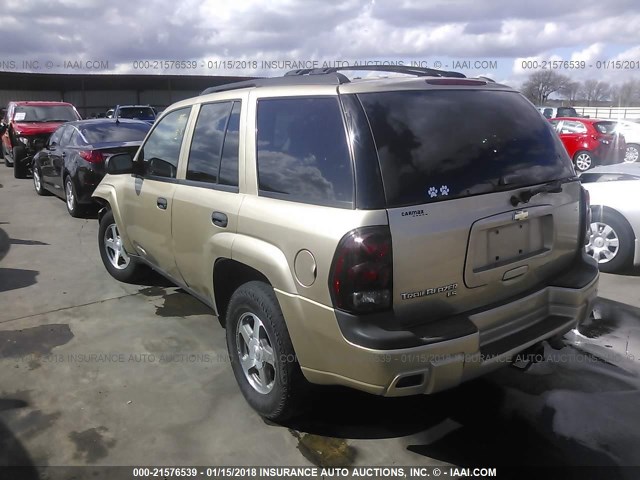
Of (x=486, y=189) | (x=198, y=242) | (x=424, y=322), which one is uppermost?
(x=486, y=189)

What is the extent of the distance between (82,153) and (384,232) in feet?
24.1

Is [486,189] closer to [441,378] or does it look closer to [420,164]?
[420,164]

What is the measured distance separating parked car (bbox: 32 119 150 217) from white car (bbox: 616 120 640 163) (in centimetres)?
1458

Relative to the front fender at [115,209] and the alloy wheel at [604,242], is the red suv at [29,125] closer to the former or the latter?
the front fender at [115,209]

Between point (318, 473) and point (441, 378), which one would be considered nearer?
point (441, 378)

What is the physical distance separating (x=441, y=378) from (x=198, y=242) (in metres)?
1.87

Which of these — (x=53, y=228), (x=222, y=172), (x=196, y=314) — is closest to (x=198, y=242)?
(x=222, y=172)

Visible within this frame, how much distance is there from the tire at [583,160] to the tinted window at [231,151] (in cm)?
1478

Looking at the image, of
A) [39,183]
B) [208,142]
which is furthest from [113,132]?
[208,142]

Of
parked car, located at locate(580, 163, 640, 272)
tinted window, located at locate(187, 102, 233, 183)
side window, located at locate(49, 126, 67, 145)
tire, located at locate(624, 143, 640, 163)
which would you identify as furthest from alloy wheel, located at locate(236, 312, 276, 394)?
tire, located at locate(624, 143, 640, 163)

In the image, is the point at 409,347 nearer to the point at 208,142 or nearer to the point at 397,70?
the point at 397,70

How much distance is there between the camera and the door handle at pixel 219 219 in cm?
327

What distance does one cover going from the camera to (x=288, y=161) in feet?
9.64

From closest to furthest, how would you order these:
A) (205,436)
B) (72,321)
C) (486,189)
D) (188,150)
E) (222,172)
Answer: (486,189), (205,436), (222,172), (188,150), (72,321)
